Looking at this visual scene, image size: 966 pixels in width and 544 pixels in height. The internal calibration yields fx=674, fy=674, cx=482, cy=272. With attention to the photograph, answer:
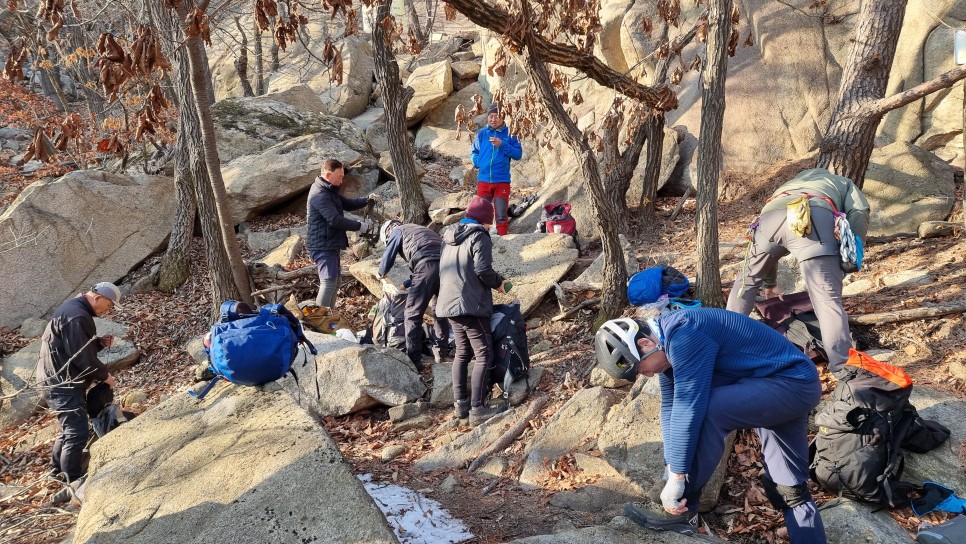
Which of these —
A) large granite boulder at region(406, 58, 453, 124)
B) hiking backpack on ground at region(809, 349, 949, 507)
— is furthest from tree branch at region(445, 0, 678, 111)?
large granite boulder at region(406, 58, 453, 124)

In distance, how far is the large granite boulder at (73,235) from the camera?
10.6m

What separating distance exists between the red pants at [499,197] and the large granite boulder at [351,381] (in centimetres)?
361

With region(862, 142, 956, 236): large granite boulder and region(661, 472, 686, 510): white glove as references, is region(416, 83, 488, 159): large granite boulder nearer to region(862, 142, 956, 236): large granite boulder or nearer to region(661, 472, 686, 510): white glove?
region(862, 142, 956, 236): large granite boulder

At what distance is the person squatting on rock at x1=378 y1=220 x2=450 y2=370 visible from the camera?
721 centimetres

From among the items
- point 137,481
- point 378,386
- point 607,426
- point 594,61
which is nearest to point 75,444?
point 137,481

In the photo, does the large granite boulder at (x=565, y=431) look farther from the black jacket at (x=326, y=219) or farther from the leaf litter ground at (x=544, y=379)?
the black jacket at (x=326, y=219)

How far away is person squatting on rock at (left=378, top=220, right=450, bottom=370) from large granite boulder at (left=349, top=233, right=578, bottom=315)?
1.11 meters

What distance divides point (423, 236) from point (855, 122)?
4.75m

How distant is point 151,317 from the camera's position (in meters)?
10.2

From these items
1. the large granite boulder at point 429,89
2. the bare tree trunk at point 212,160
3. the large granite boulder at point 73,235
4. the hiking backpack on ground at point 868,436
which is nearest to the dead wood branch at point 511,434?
the hiking backpack on ground at point 868,436

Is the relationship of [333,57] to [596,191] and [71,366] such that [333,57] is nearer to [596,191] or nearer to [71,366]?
[596,191]

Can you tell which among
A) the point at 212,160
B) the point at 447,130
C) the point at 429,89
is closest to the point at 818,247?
the point at 212,160

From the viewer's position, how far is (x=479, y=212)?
21.3ft

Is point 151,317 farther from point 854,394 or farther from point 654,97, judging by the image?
point 854,394
